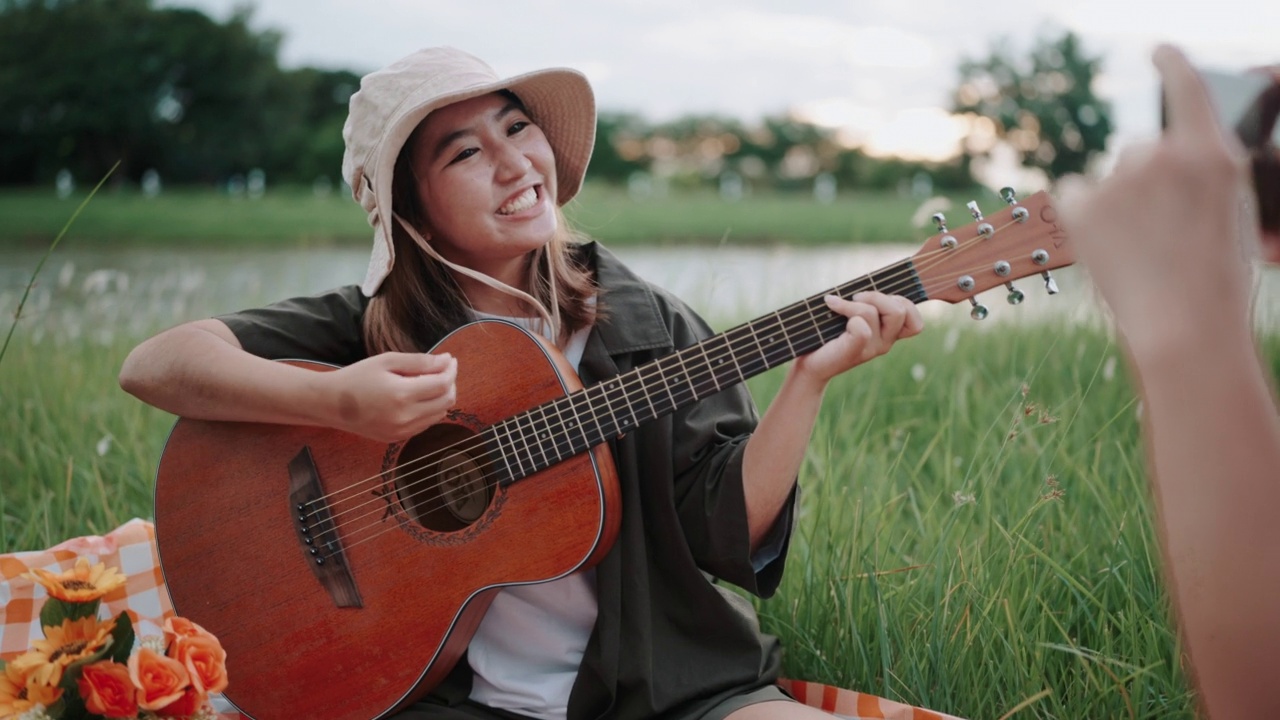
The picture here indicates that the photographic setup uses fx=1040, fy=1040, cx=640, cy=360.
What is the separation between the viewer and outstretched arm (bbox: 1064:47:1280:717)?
792 millimetres

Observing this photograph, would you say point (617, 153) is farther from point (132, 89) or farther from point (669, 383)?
point (669, 383)

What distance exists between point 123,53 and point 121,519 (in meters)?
23.9

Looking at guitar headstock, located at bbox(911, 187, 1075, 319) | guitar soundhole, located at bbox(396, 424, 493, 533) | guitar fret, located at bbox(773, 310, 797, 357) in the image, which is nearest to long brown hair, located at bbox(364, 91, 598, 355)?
guitar soundhole, located at bbox(396, 424, 493, 533)

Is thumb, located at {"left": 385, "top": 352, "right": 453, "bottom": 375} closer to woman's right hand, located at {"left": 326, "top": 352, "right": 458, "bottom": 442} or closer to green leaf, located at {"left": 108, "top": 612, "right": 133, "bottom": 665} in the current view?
woman's right hand, located at {"left": 326, "top": 352, "right": 458, "bottom": 442}

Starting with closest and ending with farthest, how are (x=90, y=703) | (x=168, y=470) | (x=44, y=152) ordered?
(x=90, y=703) < (x=168, y=470) < (x=44, y=152)

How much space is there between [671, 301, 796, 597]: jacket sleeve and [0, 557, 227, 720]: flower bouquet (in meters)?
0.97

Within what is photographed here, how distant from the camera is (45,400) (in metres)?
4.25

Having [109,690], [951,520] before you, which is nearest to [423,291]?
[109,690]

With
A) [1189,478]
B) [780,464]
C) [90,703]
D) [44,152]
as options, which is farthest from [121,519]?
[44,152]

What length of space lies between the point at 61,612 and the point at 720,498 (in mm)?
1168

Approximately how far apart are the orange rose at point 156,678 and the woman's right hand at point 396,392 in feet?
2.12

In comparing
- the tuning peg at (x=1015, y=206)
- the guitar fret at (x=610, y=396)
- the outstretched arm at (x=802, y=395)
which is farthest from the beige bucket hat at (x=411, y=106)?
the tuning peg at (x=1015, y=206)

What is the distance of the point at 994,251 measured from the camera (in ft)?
6.26

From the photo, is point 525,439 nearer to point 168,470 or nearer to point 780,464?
point 780,464
